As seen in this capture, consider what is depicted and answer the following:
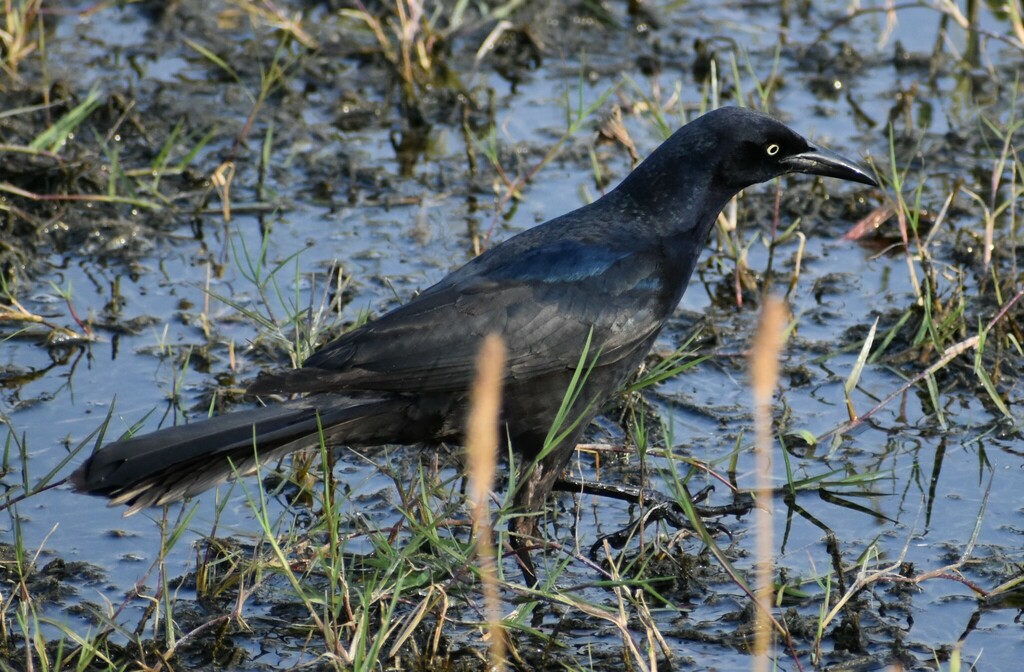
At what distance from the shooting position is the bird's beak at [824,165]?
199 inches

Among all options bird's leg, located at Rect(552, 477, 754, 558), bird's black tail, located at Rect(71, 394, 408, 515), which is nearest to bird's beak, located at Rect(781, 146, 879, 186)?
bird's leg, located at Rect(552, 477, 754, 558)

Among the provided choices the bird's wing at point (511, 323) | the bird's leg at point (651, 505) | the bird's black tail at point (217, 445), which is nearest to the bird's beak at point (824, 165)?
the bird's wing at point (511, 323)

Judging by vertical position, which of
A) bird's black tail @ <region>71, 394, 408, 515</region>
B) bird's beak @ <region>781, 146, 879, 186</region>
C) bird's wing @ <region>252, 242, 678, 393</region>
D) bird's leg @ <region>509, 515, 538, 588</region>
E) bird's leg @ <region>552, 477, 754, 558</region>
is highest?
bird's beak @ <region>781, 146, 879, 186</region>

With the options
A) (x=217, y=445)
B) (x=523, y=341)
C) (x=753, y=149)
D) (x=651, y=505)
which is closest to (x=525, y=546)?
(x=651, y=505)

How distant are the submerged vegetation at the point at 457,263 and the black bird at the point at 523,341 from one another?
0.19 metres

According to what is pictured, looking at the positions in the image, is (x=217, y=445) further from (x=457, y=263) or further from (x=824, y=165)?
(x=457, y=263)

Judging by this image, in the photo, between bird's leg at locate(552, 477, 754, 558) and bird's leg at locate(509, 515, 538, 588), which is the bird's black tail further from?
bird's leg at locate(552, 477, 754, 558)

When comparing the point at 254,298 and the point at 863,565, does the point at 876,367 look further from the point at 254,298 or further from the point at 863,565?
the point at 254,298

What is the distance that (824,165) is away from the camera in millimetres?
5102

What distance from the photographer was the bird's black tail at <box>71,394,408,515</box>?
3893 mm

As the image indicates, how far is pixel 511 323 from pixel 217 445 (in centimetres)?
92

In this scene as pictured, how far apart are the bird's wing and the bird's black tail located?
118 millimetres

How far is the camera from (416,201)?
22.2 ft

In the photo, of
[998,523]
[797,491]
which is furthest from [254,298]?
[998,523]
